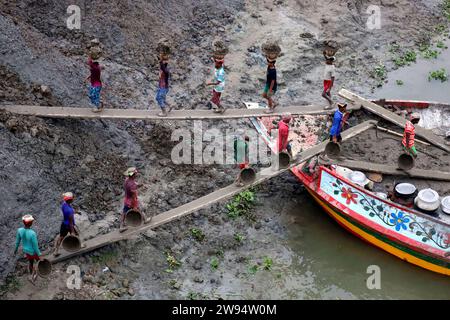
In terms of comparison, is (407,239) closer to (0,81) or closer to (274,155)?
(274,155)

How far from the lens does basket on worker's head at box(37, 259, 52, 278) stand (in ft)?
41.1

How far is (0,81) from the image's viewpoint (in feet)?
50.3

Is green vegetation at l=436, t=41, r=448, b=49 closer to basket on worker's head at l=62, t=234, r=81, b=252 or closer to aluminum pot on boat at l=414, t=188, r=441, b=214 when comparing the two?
aluminum pot on boat at l=414, t=188, r=441, b=214

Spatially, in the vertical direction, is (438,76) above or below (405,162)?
above

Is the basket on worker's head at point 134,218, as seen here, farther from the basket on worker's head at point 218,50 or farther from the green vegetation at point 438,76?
the green vegetation at point 438,76

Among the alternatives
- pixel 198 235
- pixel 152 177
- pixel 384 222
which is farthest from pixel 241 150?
pixel 384 222

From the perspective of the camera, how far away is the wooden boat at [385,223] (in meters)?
14.0

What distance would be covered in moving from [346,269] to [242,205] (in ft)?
8.16

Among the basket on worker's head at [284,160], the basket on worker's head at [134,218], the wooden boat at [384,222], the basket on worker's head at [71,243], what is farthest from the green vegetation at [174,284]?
the wooden boat at [384,222]

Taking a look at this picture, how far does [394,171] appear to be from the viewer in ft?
49.5

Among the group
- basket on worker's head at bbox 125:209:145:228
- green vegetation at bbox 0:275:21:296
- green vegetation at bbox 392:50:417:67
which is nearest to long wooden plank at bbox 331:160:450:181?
basket on worker's head at bbox 125:209:145:228

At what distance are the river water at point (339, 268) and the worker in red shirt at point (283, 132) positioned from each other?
5.79ft

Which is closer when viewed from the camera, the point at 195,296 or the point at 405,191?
the point at 195,296

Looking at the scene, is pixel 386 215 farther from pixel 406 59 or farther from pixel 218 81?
pixel 406 59
